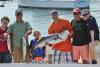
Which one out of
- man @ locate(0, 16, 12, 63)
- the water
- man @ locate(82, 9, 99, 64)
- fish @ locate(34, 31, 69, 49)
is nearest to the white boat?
the water

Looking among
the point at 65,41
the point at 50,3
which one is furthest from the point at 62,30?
the point at 50,3

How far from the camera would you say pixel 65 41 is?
6.53 m

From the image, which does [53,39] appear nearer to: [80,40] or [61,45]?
[61,45]

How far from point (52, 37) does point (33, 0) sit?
3207 mm

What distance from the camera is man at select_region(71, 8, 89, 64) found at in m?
6.46

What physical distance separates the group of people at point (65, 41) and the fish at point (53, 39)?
1.9 inches

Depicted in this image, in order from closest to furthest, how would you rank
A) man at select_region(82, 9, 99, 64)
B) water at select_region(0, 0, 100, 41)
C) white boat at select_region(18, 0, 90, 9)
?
man at select_region(82, 9, 99, 64)
water at select_region(0, 0, 100, 41)
white boat at select_region(18, 0, 90, 9)

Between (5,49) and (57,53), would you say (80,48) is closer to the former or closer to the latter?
(57,53)

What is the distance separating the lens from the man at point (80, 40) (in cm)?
646

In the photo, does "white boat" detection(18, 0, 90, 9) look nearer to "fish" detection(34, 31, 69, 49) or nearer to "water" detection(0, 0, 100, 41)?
"water" detection(0, 0, 100, 41)

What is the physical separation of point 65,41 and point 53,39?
21cm

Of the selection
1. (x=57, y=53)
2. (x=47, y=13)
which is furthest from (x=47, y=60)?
(x=47, y=13)

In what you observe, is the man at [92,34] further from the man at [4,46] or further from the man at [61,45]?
the man at [4,46]

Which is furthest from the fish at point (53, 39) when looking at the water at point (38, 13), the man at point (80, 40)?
the water at point (38, 13)
